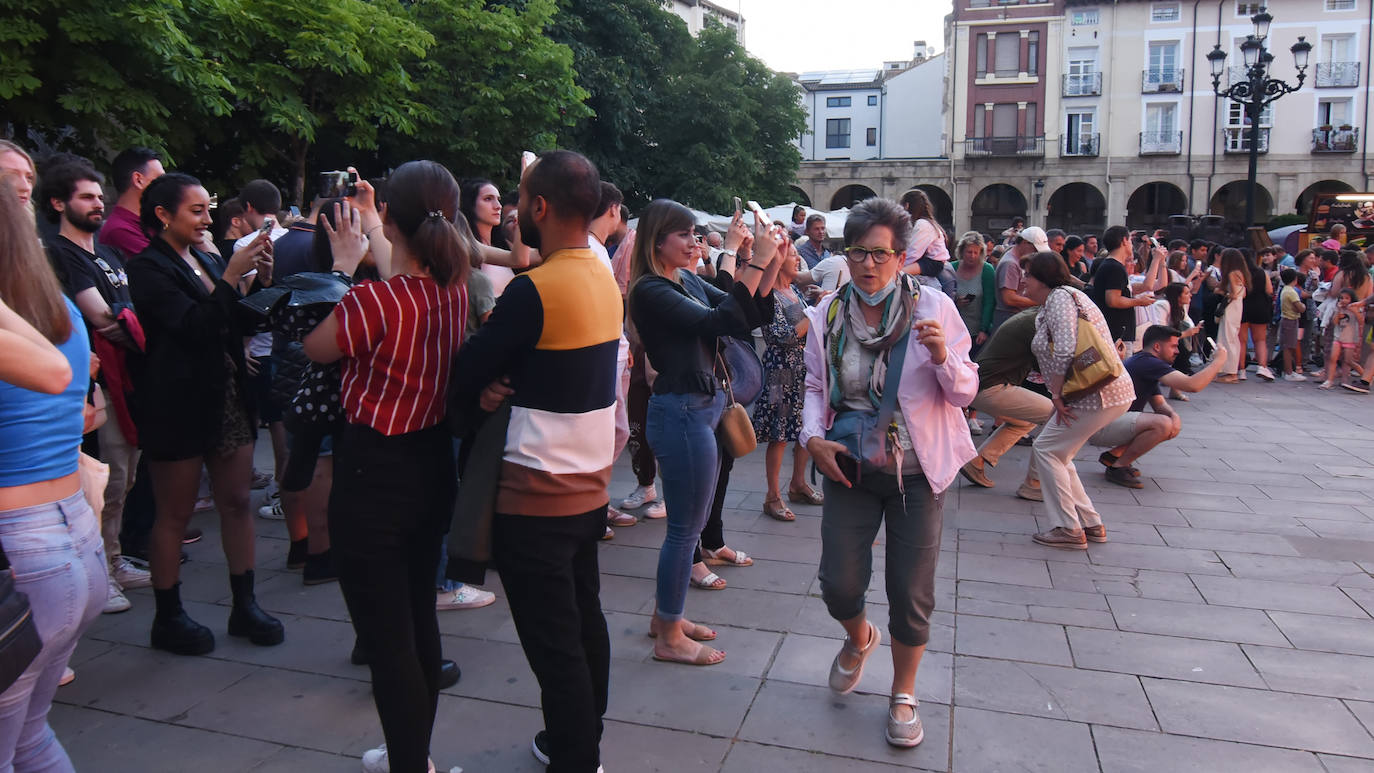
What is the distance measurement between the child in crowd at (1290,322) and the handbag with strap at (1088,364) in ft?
33.9

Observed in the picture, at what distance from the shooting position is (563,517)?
2676 millimetres

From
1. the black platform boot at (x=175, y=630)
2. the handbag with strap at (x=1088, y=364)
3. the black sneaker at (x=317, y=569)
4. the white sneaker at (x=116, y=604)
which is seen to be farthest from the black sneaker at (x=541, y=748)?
the handbag with strap at (x=1088, y=364)

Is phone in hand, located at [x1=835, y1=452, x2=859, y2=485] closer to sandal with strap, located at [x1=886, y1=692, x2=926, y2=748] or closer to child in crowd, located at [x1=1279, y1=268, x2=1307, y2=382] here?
sandal with strap, located at [x1=886, y1=692, x2=926, y2=748]

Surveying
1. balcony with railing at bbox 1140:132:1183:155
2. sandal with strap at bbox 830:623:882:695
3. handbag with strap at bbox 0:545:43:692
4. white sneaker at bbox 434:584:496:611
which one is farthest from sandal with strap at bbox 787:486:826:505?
balcony with railing at bbox 1140:132:1183:155

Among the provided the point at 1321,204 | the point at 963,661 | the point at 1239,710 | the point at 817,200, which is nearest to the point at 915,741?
the point at 963,661

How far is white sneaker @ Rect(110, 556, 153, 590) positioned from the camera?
488 centimetres

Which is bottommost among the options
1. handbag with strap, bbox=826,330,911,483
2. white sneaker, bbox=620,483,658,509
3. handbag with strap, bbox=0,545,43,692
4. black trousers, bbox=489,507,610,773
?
white sneaker, bbox=620,483,658,509

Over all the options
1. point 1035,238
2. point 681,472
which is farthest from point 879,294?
point 1035,238

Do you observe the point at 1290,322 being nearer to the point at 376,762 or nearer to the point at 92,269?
the point at 376,762

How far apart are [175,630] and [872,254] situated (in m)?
3.20

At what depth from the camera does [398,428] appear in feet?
8.77

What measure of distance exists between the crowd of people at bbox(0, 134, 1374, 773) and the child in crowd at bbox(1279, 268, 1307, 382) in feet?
34.6

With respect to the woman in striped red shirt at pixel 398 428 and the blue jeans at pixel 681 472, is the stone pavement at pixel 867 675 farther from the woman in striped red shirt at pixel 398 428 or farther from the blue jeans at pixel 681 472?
the woman in striped red shirt at pixel 398 428

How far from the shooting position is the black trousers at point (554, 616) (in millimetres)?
2652
